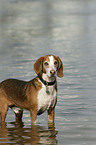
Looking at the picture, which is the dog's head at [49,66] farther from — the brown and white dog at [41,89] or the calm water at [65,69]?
the calm water at [65,69]

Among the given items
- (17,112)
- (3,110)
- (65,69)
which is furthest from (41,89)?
(65,69)

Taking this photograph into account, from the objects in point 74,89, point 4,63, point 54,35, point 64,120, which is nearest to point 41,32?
point 54,35

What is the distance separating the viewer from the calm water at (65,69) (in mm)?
10582

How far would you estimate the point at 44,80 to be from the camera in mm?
10398

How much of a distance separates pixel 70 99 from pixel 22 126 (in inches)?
107

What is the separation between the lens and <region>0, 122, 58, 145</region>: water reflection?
10.1 metres

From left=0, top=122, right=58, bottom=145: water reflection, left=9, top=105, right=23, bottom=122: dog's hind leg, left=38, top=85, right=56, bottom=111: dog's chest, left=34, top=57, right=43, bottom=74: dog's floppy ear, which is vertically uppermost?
left=34, top=57, right=43, bottom=74: dog's floppy ear

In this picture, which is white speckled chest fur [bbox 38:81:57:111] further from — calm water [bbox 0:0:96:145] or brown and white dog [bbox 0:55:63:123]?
calm water [bbox 0:0:96:145]

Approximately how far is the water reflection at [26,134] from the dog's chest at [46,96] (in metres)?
0.59

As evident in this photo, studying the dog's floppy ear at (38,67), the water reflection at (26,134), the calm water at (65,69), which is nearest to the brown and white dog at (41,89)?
the dog's floppy ear at (38,67)

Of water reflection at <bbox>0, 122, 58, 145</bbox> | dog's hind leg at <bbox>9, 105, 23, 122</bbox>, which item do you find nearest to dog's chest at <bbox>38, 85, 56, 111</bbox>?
water reflection at <bbox>0, 122, 58, 145</bbox>

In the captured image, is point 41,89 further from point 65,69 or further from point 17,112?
point 65,69

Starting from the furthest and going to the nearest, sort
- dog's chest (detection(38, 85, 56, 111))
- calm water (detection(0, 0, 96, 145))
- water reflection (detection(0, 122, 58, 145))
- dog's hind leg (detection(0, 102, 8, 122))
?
dog's hind leg (detection(0, 102, 8, 122)) < calm water (detection(0, 0, 96, 145)) < dog's chest (detection(38, 85, 56, 111)) < water reflection (detection(0, 122, 58, 145))

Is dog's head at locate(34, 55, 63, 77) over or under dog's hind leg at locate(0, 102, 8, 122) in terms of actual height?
over
